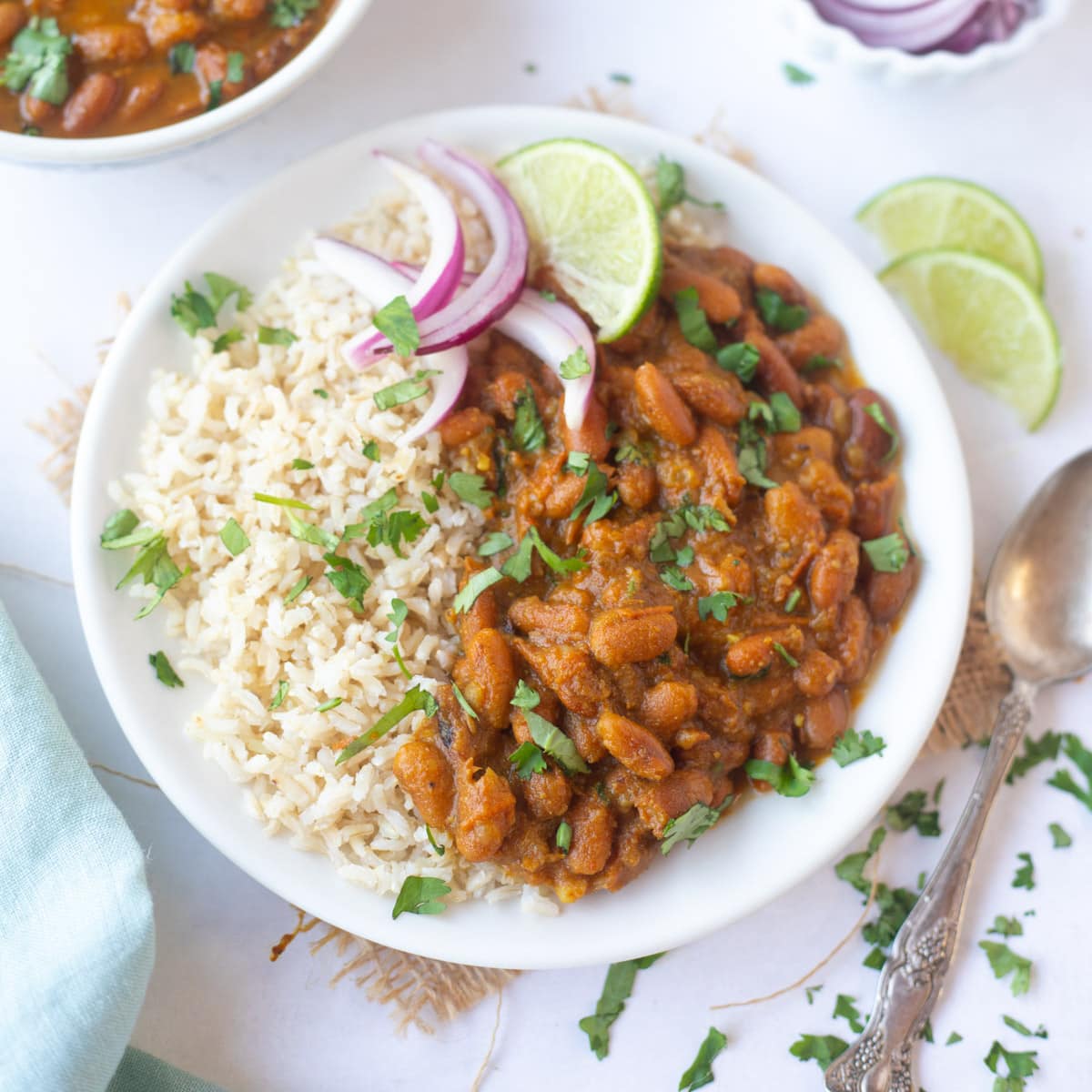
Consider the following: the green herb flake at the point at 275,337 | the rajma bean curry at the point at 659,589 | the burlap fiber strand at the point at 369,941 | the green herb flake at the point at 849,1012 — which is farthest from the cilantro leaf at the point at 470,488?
the green herb flake at the point at 849,1012

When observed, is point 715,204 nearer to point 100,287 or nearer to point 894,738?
point 894,738

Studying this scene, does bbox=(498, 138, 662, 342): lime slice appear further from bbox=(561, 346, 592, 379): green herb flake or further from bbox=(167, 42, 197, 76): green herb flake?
bbox=(167, 42, 197, 76): green herb flake

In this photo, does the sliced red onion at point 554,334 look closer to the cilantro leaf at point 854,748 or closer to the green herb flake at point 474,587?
the green herb flake at point 474,587

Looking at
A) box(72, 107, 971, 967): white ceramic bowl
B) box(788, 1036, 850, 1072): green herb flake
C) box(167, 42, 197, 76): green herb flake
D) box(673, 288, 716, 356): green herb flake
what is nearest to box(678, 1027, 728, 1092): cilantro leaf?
box(788, 1036, 850, 1072): green herb flake

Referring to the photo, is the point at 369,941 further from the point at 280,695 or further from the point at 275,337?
the point at 275,337

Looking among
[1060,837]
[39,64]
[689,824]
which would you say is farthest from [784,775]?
[39,64]
